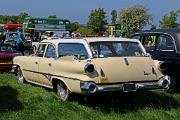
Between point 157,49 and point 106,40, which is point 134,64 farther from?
point 157,49

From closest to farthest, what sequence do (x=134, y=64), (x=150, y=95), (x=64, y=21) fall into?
(x=134, y=64), (x=150, y=95), (x=64, y=21)

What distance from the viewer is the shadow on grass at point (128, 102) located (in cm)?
917

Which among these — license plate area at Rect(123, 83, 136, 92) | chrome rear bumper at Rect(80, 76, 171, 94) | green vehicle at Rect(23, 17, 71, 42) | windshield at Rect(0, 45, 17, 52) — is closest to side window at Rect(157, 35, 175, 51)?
chrome rear bumper at Rect(80, 76, 171, 94)

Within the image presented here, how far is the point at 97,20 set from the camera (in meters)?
60.7

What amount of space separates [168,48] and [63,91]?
10.3 ft

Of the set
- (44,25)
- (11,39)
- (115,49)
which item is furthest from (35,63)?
(44,25)

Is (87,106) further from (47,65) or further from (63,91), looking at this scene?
(47,65)

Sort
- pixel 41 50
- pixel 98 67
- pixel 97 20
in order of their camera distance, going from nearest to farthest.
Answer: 1. pixel 98 67
2. pixel 41 50
3. pixel 97 20

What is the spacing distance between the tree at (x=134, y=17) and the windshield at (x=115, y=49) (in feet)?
137

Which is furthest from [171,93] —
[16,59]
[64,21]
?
[64,21]

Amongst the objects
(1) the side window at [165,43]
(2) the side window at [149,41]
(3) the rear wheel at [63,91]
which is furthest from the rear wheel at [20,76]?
(1) the side window at [165,43]

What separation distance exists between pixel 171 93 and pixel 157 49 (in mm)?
1285

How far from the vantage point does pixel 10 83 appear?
12594 millimetres

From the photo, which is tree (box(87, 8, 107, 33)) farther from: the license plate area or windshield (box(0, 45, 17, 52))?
the license plate area
